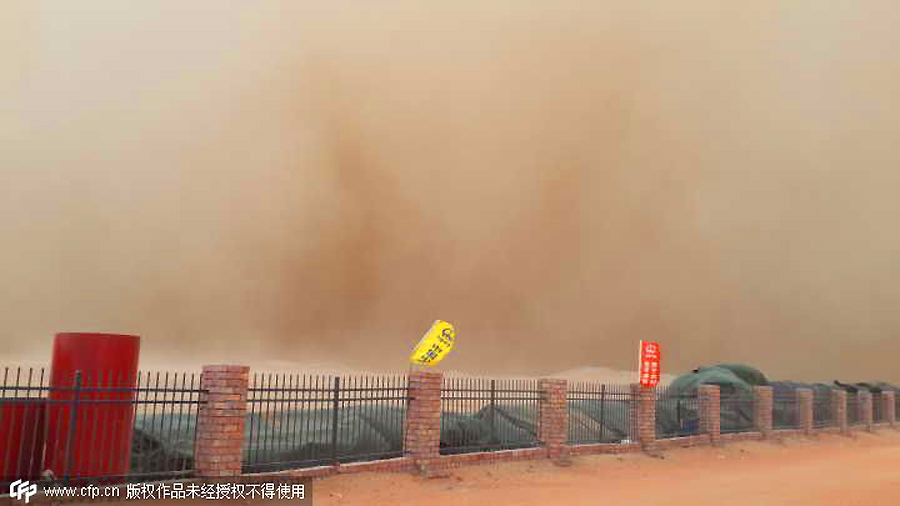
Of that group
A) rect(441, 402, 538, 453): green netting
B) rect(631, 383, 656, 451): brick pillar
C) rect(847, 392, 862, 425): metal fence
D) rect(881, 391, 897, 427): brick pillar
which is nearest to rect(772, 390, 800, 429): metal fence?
rect(847, 392, 862, 425): metal fence

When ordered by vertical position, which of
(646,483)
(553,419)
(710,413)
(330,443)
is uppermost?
(553,419)

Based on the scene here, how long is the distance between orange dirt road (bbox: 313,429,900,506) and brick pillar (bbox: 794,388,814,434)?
6.46m

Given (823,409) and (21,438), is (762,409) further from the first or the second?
(21,438)

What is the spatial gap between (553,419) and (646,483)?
2.45 metres

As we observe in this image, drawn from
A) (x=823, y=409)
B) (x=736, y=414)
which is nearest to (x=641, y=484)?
(x=736, y=414)

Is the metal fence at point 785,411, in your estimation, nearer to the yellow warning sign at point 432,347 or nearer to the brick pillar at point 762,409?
the brick pillar at point 762,409

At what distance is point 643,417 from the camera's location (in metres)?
17.6

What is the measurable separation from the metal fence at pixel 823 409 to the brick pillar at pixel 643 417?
42.1 feet

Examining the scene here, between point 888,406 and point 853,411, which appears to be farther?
point 888,406

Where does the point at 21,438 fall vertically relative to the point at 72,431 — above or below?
below

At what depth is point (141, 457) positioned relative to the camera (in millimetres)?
10094

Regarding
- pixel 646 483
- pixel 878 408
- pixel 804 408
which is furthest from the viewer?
pixel 878 408

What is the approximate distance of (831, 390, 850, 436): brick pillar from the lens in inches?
1056

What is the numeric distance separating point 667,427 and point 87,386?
54.4 ft
